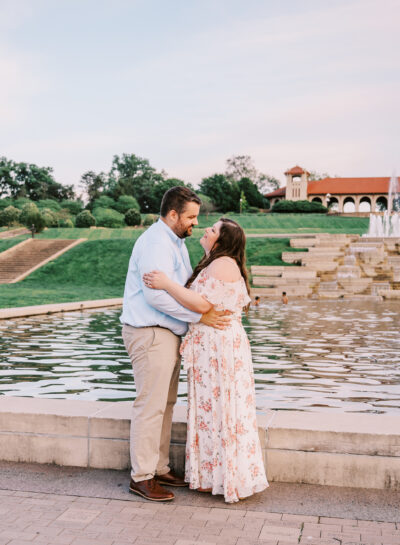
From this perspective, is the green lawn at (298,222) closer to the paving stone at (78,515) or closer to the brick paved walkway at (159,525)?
the brick paved walkway at (159,525)

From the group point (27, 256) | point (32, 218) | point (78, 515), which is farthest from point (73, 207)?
point (78, 515)

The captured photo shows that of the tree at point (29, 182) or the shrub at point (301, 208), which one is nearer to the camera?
the shrub at point (301, 208)

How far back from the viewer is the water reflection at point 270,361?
785 centimetres

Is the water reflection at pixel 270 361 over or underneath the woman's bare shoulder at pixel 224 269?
underneath

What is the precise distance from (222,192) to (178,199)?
275 ft

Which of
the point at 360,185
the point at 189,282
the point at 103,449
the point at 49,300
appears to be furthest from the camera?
the point at 360,185

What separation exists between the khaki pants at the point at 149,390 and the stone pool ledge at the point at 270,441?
472 mm

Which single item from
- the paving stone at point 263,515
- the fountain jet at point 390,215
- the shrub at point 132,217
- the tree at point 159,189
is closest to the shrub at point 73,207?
the tree at point 159,189

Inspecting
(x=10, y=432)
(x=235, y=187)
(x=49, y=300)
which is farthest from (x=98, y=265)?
(x=235, y=187)

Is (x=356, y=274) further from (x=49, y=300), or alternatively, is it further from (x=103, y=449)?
(x=103, y=449)

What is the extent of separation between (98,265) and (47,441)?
27957mm

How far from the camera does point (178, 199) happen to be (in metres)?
4.14

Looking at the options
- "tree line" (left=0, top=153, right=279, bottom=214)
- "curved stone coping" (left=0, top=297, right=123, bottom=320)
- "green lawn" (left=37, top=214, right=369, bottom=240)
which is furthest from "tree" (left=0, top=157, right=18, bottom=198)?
"curved stone coping" (left=0, top=297, right=123, bottom=320)

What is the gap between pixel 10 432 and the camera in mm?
4676
